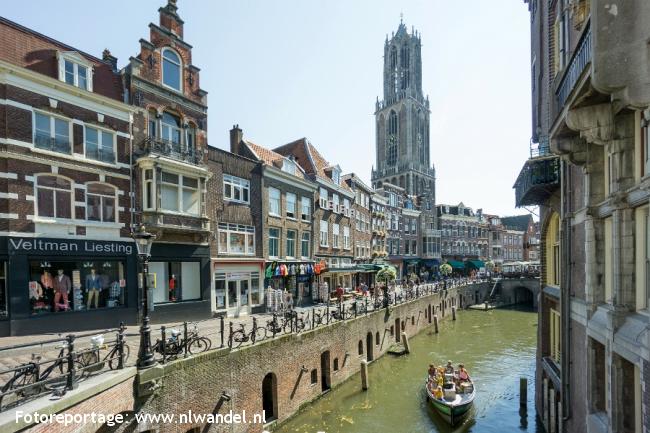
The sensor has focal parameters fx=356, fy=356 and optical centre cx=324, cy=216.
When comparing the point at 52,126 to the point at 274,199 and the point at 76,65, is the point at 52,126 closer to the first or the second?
the point at 76,65

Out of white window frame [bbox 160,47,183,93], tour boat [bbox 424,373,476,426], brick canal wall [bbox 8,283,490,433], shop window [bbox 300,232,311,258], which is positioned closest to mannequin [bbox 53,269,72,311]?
brick canal wall [bbox 8,283,490,433]

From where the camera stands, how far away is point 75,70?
16.0 metres

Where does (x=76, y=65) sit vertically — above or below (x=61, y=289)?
above

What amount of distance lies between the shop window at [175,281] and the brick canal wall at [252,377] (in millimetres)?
7452

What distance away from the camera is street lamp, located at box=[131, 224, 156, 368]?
30.9 ft

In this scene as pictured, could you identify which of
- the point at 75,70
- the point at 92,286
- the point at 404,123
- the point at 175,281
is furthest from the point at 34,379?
the point at 404,123

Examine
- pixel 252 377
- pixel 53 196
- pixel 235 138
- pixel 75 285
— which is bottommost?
pixel 252 377

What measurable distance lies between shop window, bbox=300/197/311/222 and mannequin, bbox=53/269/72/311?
1637 cm

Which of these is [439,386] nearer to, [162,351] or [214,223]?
[162,351]

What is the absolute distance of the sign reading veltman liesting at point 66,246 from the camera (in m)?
14.0

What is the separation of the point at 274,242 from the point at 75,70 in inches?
593

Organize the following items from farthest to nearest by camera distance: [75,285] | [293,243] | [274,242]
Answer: [293,243]
[274,242]
[75,285]

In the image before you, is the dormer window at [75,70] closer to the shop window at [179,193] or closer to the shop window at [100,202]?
the shop window at [100,202]

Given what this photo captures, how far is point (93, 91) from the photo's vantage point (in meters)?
16.6
